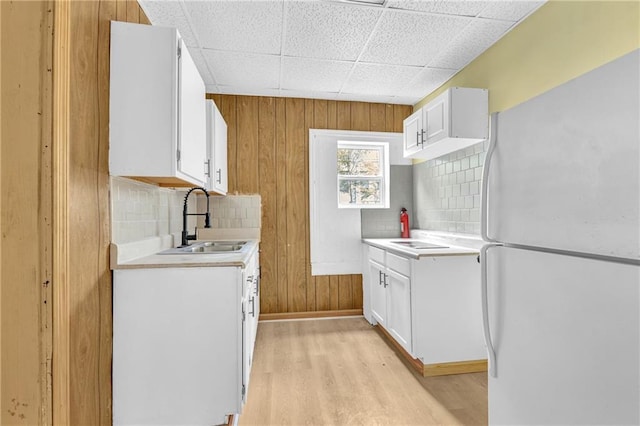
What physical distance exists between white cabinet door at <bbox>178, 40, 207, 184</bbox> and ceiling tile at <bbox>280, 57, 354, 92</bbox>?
37.9 inches

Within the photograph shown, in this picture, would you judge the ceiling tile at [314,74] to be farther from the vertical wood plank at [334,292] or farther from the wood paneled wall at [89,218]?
the vertical wood plank at [334,292]

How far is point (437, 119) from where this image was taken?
2.59m

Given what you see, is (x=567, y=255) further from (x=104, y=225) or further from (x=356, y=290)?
(x=356, y=290)

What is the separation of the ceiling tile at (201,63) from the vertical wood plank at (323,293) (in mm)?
2287

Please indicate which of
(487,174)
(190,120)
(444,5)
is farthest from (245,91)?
(487,174)

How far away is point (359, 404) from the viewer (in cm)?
188

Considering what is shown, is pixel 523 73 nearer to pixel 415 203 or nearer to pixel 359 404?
pixel 415 203

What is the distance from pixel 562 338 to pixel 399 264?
152cm

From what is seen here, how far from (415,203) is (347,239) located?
2.96 ft

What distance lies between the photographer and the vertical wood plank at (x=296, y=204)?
11.1ft

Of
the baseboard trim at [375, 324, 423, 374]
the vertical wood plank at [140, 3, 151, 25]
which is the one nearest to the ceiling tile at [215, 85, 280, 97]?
the vertical wood plank at [140, 3, 151, 25]

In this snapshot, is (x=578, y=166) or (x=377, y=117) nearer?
(x=578, y=166)

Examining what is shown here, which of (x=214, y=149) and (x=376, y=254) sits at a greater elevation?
(x=214, y=149)

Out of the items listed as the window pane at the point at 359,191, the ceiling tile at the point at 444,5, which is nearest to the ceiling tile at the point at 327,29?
the ceiling tile at the point at 444,5
